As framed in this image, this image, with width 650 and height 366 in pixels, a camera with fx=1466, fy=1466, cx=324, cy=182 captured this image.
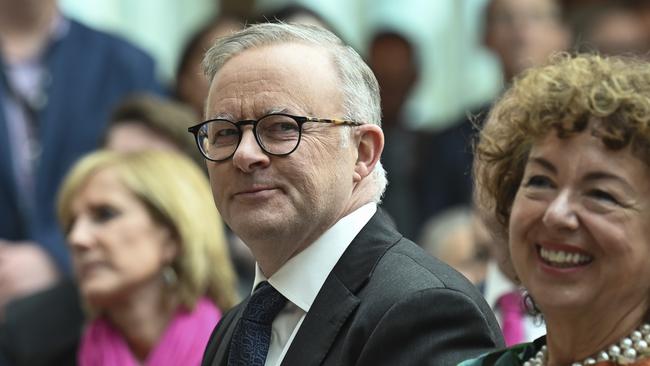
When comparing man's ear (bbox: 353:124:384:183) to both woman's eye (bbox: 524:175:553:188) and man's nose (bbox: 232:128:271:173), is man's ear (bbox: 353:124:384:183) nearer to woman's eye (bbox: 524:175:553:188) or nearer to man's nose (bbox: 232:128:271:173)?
man's nose (bbox: 232:128:271:173)

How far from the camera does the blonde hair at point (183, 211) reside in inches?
204

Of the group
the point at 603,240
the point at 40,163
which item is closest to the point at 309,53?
the point at 603,240

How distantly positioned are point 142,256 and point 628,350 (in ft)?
8.37

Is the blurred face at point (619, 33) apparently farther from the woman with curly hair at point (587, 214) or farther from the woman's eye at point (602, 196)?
the woman's eye at point (602, 196)

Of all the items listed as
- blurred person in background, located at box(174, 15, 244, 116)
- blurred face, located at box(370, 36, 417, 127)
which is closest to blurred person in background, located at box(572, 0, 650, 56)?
blurred face, located at box(370, 36, 417, 127)

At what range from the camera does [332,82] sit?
3289 mm

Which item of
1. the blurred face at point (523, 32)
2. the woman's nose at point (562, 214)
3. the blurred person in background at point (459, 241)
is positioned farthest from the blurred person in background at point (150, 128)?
the woman's nose at point (562, 214)

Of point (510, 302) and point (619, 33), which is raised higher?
point (619, 33)

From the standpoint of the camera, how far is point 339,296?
323cm

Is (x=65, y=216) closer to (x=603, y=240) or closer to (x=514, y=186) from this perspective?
Result: (x=514, y=186)

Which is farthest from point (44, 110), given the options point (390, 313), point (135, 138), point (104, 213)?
point (390, 313)

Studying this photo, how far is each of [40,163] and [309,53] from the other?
3.27m

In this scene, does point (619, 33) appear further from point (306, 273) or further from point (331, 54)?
point (306, 273)

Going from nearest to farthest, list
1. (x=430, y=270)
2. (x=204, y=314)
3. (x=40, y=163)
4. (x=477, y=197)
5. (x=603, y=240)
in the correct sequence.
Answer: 1. (x=603, y=240)
2. (x=430, y=270)
3. (x=477, y=197)
4. (x=204, y=314)
5. (x=40, y=163)
